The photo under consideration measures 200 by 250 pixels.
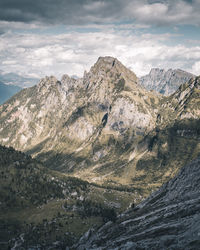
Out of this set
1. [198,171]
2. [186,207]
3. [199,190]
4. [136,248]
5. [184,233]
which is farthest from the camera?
[198,171]

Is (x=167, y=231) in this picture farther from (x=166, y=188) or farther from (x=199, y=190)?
(x=166, y=188)

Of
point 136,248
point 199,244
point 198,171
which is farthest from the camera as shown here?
point 198,171

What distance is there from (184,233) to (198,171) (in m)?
71.3

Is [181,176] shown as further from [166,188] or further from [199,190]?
[199,190]

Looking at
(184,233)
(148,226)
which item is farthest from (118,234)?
(184,233)

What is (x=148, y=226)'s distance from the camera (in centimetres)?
9900

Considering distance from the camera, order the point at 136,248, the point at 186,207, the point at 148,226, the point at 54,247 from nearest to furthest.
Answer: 1. the point at 136,248
2. the point at 186,207
3. the point at 148,226
4. the point at 54,247

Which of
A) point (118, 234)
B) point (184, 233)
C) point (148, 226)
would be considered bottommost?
point (118, 234)

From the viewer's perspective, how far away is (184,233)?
214ft

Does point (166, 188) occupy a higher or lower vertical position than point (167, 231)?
lower

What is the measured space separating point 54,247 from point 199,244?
555 feet

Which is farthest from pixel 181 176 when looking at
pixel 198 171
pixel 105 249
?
pixel 105 249

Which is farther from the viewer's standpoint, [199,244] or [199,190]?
[199,190]

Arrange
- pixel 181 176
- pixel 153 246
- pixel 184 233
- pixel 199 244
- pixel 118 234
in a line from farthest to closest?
pixel 181 176, pixel 118 234, pixel 153 246, pixel 184 233, pixel 199 244
